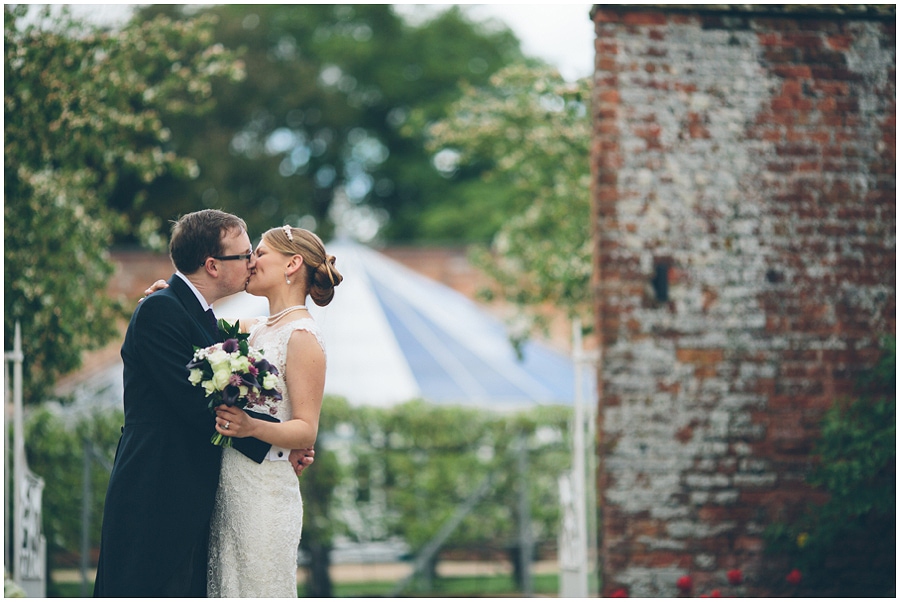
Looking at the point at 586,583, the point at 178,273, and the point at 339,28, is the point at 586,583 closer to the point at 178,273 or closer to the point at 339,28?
the point at 178,273

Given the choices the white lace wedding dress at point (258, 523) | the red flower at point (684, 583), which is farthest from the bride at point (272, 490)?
the red flower at point (684, 583)

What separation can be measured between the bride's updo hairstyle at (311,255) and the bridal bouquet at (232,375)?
419 millimetres

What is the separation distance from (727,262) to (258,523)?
10.1 feet

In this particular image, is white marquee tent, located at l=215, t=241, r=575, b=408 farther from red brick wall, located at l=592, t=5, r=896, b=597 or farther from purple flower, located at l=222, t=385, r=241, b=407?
purple flower, located at l=222, t=385, r=241, b=407

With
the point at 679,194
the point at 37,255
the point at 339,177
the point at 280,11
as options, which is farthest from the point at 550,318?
the point at 280,11

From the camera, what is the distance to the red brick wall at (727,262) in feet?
17.0

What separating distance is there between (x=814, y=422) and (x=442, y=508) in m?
4.51

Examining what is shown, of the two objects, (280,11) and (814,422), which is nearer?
(814,422)

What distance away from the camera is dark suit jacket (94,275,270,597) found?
3.10 meters

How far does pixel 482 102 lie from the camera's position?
877cm

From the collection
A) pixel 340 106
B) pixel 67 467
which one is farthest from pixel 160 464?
pixel 340 106

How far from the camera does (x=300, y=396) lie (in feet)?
10.8

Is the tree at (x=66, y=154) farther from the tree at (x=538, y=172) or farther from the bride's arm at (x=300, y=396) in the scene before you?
the bride's arm at (x=300, y=396)

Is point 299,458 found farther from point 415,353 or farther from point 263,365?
point 415,353
